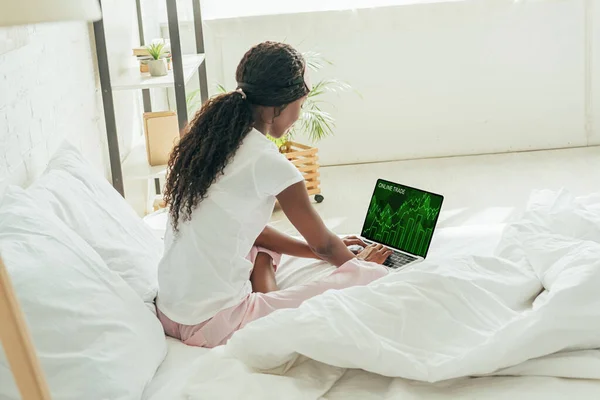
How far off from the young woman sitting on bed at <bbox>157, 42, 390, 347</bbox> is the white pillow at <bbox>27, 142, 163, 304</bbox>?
0.20 ft

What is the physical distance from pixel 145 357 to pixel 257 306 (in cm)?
36

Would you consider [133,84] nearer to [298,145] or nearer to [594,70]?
[298,145]

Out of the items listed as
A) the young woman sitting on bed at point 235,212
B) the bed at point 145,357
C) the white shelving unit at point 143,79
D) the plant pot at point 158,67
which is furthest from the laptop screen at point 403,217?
the plant pot at point 158,67

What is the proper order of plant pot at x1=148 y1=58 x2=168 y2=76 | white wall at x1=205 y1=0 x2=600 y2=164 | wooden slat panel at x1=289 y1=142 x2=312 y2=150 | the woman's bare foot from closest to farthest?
the woman's bare foot → plant pot at x1=148 y1=58 x2=168 y2=76 → wooden slat panel at x1=289 y1=142 x2=312 y2=150 → white wall at x1=205 y1=0 x2=600 y2=164

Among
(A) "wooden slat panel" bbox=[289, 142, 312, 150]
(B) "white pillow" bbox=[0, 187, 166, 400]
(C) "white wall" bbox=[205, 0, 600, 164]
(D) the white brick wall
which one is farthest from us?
(C) "white wall" bbox=[205, 0, 600, 164]

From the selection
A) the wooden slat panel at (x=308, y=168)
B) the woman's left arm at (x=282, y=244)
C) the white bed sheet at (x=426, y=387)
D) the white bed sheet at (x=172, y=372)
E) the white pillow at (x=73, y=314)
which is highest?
the white pillow at (x=73, y=314)

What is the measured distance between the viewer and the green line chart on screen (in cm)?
215

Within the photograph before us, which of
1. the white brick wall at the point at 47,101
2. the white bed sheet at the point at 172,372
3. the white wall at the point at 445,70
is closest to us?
the white bed sheet at the point at 172,372

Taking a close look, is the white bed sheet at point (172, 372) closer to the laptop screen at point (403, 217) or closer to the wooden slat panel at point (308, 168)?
the laptop screen at point (403, 217)

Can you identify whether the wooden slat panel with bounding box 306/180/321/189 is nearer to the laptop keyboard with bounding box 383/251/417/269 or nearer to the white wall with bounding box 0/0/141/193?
the white wall with bounding box 0/0/141/193

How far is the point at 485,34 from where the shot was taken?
15.3ft

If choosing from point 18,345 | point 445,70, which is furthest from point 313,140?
point 18,345

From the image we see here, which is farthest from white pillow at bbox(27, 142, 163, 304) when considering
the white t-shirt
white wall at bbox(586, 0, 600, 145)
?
white wall at bbox(586, 0, 600, 145)

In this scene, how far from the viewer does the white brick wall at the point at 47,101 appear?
1.95 meters
